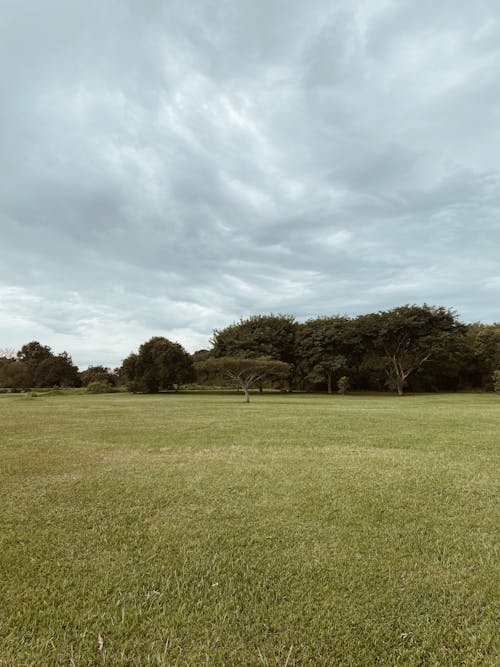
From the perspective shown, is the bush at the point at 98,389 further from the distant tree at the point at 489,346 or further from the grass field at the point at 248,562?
the grass field at the point at 248,562

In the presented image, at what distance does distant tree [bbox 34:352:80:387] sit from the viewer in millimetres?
51562

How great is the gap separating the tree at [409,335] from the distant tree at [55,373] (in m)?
39.6

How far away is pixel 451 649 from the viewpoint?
6.86ft

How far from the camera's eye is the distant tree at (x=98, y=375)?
51.1 metres

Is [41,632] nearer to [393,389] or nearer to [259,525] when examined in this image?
[259,525]

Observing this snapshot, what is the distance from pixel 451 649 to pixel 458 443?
6882mm

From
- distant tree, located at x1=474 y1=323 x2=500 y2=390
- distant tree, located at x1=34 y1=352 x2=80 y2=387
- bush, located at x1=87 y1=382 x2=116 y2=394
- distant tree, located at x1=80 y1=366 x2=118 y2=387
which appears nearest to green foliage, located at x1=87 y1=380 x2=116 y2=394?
bush, located at x1=87 y1=382 x2=116 y2=394

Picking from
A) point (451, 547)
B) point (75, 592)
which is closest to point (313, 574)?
point (451, 547)

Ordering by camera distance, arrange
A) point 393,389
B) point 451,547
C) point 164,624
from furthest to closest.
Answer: point 393,389 → point 451,547 → point 164,624

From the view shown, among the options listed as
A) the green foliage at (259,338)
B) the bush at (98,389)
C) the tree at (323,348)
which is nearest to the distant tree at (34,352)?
the bush at (98,389)

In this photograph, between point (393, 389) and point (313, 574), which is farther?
point (393, 389)

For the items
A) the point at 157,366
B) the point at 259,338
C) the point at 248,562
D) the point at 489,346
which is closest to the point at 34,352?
the point at 157,366

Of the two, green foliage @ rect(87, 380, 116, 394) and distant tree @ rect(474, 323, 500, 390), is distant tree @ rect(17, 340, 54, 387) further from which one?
distant tree @ rect(474, 323, 500, 390)

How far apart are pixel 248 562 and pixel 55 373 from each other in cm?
5539
